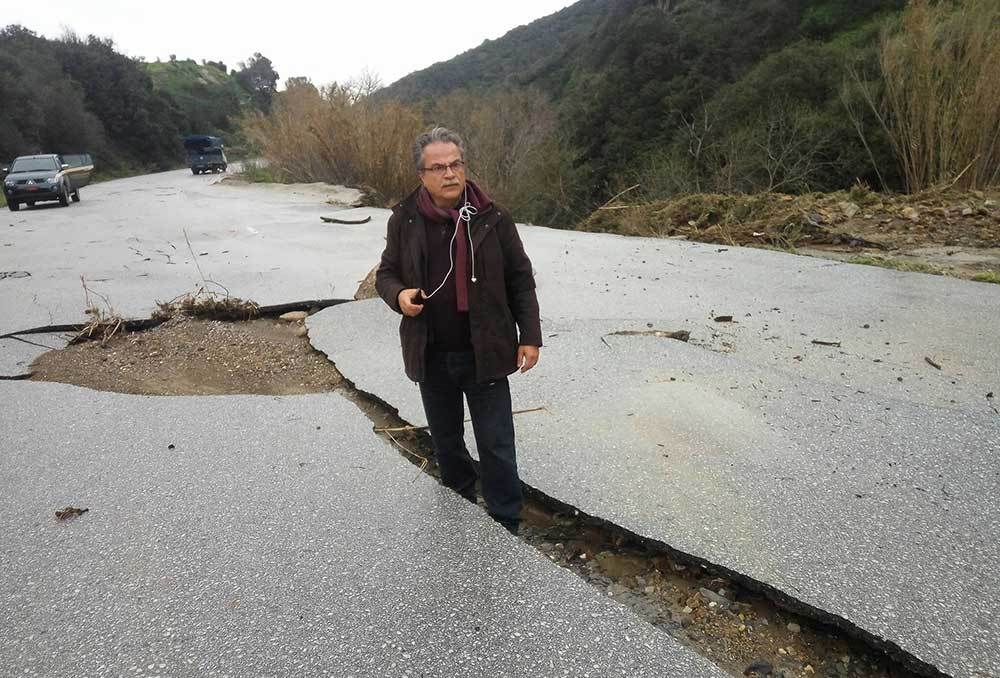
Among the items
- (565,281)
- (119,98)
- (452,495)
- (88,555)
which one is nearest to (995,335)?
(565,281)

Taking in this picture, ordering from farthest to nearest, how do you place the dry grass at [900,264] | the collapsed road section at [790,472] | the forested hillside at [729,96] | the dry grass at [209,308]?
1. the forested hillside at [729,96]
2. the dry grass at [900,264]
3. the dry grass at [209,308]
4. the collapsed road section at [790,472]

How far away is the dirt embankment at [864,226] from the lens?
640cm

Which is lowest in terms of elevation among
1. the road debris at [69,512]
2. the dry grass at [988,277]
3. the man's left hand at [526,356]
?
the dry grass at [988,277]

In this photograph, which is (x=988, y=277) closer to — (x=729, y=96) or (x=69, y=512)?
(x=69, y=512)

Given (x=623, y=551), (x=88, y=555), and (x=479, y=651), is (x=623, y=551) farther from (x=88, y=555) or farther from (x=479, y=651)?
(x=88, y=555)

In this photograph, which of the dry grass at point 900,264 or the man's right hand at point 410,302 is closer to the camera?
the man's right hand at point 410,302

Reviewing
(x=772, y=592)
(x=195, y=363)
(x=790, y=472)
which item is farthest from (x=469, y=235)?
(x=195, y=363)

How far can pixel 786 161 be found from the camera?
63.3ft

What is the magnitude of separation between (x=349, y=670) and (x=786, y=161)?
20.6 meters

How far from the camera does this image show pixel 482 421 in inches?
90.1

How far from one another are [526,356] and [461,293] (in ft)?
1.03

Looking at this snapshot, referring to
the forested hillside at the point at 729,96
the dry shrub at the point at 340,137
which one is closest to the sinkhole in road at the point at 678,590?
the dry shrub at the point at 340,137

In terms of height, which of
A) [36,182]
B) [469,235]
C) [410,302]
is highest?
[36,182]

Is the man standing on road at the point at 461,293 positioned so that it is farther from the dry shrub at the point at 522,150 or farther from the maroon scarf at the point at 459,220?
the dry shrub at the point at 522,150
